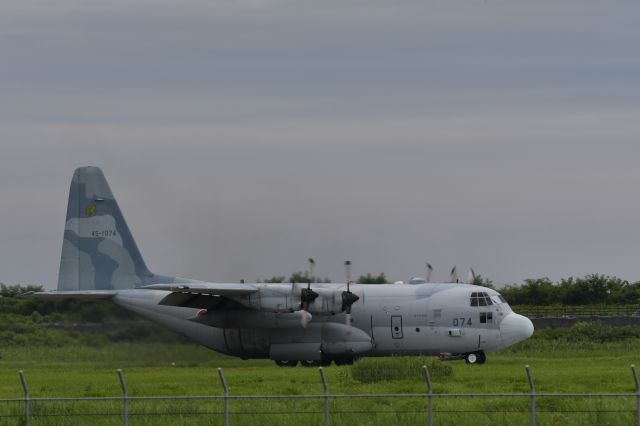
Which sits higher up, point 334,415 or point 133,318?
point 133,318

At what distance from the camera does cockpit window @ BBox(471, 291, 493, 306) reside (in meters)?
48.1

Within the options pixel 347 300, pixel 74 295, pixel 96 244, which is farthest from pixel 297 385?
pixel 96 244

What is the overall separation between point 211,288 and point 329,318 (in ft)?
17.3

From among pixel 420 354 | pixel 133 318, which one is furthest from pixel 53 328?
pixel 420 354

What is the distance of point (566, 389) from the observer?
35.4 metres

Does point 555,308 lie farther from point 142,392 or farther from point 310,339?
point 142,392

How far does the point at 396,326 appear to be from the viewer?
159 ft

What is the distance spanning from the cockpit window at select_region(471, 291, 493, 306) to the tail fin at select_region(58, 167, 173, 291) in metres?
12.8

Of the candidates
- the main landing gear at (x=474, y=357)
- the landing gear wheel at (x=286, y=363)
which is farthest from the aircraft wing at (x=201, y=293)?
the main landing gear at (x=474, y=357)

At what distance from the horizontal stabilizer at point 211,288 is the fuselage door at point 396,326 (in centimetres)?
567

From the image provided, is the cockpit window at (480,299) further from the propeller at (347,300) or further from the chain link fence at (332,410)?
the chain link fence at (332,410)

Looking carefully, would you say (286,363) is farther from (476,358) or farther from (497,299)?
(497,299)

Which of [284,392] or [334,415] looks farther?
[284,392]

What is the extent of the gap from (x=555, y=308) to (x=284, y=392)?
42153 mm
